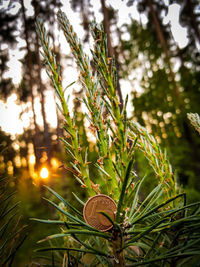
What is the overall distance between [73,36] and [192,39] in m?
16.1

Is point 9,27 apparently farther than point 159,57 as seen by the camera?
No

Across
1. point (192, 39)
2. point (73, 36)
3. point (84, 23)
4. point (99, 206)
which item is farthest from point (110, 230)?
point (192, 39)

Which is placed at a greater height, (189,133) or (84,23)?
(84,23)

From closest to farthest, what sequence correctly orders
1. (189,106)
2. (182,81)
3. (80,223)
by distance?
(80,223) → (189,106) → (182,81)

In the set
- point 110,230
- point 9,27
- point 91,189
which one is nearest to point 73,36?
point 91,189

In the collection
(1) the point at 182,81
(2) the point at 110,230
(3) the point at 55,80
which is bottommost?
(2) the point at 110,230

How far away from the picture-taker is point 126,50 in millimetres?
13844

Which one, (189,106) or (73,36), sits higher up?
(189,106)

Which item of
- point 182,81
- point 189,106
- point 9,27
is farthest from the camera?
point 182,81

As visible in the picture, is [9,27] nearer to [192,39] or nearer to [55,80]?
[55,80]

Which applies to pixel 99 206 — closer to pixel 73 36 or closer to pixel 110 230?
pixel 110 230

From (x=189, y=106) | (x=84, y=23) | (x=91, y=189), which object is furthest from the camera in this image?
(x=189, y=106)

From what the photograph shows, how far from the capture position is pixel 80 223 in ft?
1.59

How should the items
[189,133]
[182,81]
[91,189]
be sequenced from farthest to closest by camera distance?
[182,81]
[189,133]
[91,189]
